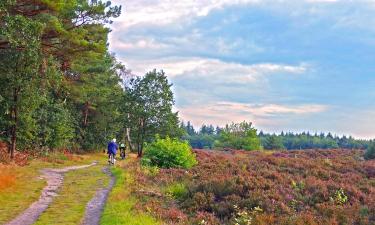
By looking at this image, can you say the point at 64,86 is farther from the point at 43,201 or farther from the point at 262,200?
the point at 262,200

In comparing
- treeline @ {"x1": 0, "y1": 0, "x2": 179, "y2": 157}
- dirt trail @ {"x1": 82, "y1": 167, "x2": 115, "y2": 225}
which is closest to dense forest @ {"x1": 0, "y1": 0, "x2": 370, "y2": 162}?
treeline @ {"x1": 0, "y1": 0, "x2": 179, "y2": 157}

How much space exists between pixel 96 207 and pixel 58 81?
18141mm

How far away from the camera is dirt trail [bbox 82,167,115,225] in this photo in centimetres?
1404

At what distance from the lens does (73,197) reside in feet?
61.5

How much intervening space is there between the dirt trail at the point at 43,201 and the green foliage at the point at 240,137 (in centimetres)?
5831

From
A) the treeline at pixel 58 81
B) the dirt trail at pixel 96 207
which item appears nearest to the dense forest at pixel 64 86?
the treeline at pixel 58 81

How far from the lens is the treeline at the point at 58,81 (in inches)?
1043

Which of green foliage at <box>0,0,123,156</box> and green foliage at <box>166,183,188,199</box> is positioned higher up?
green foliage at <box>0,0,123,156</box>

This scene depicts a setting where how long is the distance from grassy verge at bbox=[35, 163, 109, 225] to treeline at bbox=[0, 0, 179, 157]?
6534 mm

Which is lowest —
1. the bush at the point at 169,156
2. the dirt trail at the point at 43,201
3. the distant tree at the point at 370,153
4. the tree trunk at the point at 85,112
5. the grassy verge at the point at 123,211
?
the dirt trail at the point at 43,201

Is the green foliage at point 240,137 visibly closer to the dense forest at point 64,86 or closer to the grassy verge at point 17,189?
the dense forest at point 64,86

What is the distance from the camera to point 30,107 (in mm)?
30781

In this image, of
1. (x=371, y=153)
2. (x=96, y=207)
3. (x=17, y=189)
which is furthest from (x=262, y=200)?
(x=371, y=153)

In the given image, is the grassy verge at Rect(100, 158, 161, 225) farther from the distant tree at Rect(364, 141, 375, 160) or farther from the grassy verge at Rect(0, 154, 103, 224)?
the distant tree at Rect(364, 141, 375, 160)
